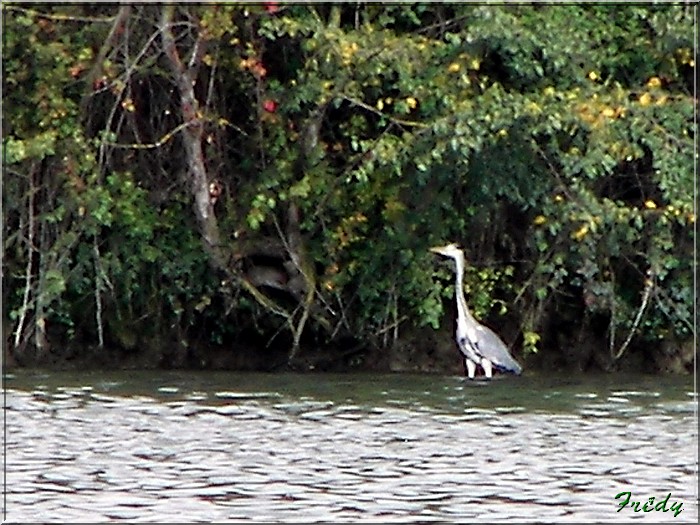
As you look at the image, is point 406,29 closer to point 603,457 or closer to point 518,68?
point 518,68

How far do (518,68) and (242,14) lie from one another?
2455mm

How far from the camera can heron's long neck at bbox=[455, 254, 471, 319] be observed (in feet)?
53.5

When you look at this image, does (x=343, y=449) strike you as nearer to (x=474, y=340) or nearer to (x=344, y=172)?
(x=474, y=340)

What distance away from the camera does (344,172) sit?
16.4 metres

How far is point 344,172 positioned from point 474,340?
73.3 inches

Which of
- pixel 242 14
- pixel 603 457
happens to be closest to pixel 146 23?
pixel 242 14

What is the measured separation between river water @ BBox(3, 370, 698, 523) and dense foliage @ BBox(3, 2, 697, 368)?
118cm

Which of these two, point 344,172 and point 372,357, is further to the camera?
point 372,357

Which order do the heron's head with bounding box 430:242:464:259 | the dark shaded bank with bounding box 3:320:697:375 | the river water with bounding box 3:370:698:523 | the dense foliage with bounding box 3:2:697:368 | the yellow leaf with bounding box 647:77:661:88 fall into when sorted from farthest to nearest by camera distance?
the dark shaded bank with bounding box 3:320:697:375 < the heron's head with bounding box 430:242:464:259 < the yellow leaf with bounding box 647:77:661:88 < the dense foliage with bounding box 3:2:697:368 < the river water with bounding box 3:370:698:523

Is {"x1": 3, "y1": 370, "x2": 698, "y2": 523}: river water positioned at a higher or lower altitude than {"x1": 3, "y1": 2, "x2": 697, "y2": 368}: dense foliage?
lower

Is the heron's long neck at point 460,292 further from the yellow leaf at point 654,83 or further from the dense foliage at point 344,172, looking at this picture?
the yellow leaf at point 654,83

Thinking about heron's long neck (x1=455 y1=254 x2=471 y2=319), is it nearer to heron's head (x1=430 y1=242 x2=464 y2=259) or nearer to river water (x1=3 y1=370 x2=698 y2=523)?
heron's head (x1=430 y1=242 x2=464 y2=259)

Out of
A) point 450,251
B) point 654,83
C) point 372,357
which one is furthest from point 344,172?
point 654,83

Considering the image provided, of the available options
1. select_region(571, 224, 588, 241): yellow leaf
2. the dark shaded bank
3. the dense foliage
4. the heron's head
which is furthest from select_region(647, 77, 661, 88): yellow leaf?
the dark shaded bank
